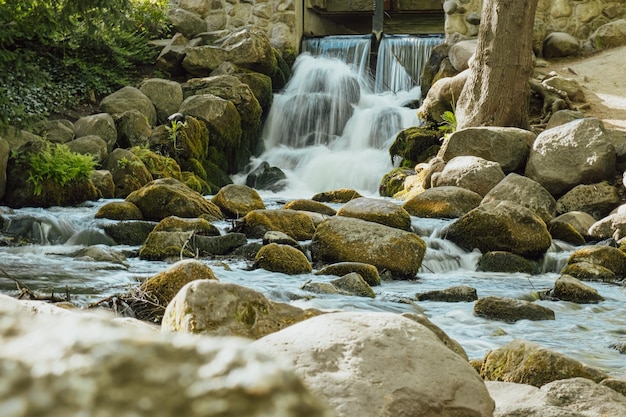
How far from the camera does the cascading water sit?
625 inches

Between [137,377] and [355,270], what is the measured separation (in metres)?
7.28

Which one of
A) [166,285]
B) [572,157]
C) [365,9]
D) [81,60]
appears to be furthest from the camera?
[365,9]

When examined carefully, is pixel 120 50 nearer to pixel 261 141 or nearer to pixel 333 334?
pixel 261 141

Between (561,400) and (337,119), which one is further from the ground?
(561,400)

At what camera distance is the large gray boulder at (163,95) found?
1594 cm

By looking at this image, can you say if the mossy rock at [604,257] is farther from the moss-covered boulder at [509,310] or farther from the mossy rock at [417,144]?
the mossy rock at [417,144]

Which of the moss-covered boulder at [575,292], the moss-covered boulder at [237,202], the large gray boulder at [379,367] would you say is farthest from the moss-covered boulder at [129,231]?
the large gray boulder at [379,367]

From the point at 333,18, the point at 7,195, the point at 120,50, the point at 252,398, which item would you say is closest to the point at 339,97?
the point at 120,50

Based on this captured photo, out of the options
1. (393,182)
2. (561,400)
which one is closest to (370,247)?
(561,400)

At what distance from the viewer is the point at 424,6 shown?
2456cm

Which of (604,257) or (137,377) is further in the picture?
(604,257)

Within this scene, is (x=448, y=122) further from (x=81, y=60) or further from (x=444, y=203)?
(x=81, y=60)

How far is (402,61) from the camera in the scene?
773 inches

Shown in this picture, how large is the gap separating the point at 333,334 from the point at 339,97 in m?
15.8
